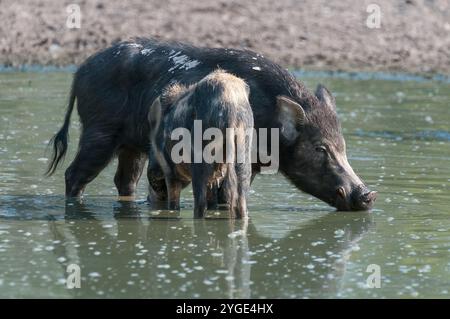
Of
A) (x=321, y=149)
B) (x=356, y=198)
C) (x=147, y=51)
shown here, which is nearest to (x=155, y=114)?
(x=147, y=51)

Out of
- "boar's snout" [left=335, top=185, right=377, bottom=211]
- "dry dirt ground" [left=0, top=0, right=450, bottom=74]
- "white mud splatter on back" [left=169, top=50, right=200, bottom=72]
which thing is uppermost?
"dry dirt ground" [left=0, top=0, right=450, bottom=74]

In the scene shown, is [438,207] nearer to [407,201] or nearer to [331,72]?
[407,201]

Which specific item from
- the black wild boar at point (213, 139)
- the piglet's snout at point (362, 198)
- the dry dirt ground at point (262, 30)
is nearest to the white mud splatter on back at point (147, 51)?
the black wild boar at point (213, 139)

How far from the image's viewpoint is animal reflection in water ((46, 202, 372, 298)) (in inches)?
283

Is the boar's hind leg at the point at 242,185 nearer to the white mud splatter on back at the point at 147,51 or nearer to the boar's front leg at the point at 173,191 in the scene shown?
the boar's front leg at the point at 173,191

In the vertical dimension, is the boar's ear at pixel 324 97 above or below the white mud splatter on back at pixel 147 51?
below

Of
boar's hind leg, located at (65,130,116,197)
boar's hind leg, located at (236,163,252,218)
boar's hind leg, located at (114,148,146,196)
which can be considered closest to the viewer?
boar's hind leg, located at (236,163,252,218)

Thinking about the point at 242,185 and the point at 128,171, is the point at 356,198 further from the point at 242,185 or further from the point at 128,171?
the point at 128,171

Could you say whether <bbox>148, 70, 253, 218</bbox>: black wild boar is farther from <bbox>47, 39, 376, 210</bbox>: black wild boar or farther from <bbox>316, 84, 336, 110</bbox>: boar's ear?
<bbox>316, 84, 336, 110</bbox>: boar's ear

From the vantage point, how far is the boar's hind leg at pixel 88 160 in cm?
995

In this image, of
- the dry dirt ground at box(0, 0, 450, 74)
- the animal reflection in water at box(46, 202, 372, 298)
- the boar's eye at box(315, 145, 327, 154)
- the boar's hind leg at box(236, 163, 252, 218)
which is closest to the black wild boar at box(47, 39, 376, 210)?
the boar's eye at box(315, 145, 327, 154)

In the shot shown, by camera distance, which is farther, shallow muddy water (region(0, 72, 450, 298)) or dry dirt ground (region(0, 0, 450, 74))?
dry dirt ground (region(0, 0, 450, 74))

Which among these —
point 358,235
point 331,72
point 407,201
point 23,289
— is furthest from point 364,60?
point 23,289

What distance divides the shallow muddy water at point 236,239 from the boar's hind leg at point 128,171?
0.13 metres
